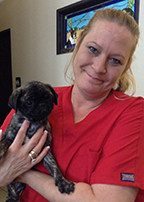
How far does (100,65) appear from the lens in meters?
1.06

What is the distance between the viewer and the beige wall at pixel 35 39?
11.3 ft

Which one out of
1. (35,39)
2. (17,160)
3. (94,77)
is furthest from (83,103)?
(35,39)

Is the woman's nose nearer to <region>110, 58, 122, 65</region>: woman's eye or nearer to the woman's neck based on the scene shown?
<region>110, 58, 122, 65</region>: woman's eye

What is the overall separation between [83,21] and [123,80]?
172 centimetres

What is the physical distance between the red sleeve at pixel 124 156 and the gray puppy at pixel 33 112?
0.14 meters

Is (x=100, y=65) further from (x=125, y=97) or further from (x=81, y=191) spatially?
(x=81, y=191)

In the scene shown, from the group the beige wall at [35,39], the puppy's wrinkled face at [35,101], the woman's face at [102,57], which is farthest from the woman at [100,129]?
the beige wall at [35,39]

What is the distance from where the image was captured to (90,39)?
1081 millimetres

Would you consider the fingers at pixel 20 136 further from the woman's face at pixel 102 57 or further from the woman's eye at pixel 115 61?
the woman's eye at pixel 115 61

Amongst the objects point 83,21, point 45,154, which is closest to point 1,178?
point 45,154

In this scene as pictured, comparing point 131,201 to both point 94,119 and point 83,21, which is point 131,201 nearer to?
point 94,119

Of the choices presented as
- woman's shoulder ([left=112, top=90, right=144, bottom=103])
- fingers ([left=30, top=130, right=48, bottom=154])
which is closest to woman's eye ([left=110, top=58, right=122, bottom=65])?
woman's shoulder ([left=112, top=90, right=144, bottom=103])

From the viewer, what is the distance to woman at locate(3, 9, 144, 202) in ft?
3.10

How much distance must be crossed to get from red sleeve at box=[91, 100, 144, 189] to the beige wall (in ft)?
6.43
